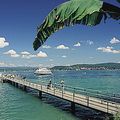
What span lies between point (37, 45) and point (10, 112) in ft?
85.0

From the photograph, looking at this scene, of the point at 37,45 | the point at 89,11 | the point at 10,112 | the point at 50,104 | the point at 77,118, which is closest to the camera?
the point at 89,11

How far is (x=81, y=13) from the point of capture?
916 cm

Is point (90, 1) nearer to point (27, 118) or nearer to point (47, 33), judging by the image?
point (47, 33)

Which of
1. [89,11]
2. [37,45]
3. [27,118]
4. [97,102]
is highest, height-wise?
[89,11]

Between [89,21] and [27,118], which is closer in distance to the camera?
[89,21]

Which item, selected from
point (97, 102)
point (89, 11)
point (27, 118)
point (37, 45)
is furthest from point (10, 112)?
point (89, 11)

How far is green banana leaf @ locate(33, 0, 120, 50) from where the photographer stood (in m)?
9.15

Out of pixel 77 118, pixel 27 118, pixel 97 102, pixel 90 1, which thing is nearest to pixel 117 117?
pixel 90 1

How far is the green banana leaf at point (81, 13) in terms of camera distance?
30.0 ft

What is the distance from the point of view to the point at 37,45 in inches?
427

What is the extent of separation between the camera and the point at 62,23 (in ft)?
32.4

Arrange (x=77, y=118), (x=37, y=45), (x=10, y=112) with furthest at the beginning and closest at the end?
1. (x=10, y=112)
2. (x=77, y=118)
3. (x=37, y=45)

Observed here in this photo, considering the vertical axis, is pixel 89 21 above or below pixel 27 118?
above

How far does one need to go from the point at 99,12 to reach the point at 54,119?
21851 millimetres
